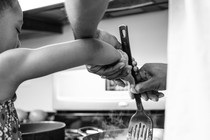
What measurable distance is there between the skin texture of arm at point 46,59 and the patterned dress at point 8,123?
0.19m

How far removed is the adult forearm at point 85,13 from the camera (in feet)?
0.97

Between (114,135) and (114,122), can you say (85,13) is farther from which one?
(114,122)

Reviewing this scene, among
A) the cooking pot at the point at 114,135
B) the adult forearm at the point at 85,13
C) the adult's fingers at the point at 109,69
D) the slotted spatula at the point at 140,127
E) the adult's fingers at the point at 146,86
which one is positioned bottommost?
the cooking pot at the point at 114,135

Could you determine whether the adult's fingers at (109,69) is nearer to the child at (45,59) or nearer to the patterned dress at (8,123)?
the child at (45,59)

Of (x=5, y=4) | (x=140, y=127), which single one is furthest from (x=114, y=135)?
(x=5, y=4)

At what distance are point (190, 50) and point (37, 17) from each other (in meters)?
1.14

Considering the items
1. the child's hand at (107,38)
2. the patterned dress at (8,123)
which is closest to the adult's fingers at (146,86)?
the child's hand at (107,38)

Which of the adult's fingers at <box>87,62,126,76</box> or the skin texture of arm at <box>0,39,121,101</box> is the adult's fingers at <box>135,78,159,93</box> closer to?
the adult's fingers at <box>87,62,126,76</box>

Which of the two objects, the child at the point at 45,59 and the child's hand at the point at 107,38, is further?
the child's hand at the point at 107,38

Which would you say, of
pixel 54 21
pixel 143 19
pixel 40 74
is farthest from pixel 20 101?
pixel 40 74

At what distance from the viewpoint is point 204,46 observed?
280 millimetres

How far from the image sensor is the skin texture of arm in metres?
0.35

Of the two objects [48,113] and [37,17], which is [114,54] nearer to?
[37,17]

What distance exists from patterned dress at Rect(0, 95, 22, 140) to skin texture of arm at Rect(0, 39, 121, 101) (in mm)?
193
